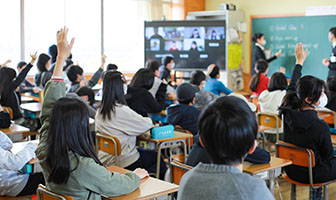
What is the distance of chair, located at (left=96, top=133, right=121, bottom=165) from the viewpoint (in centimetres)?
371

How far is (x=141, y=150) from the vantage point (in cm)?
412

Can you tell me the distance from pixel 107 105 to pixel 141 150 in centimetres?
59

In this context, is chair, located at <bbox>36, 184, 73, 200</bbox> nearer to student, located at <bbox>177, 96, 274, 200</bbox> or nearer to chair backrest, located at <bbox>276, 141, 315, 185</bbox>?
student, located at <bbox>177, 96, 274, 200</bbox>

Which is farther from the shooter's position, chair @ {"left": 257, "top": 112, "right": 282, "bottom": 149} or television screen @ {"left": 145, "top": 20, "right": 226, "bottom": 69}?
television screen @ {"left": 145, "top": 20, "right": 226, "bottom": 69}

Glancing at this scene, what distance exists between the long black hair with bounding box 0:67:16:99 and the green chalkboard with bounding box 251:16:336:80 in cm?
568

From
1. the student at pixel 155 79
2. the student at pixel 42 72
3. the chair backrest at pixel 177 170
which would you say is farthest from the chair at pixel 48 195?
the student at pixel 42 72

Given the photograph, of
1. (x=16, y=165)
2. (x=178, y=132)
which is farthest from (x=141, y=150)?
(x=16, y=165)

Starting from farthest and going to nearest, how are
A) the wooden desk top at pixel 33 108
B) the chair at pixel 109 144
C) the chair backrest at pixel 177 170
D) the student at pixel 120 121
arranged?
the wooden desk top at pixel 33 108 < the student at pixel 120 121 < the chair at pixel 109 144 < the chair backrest at pixel 177 170

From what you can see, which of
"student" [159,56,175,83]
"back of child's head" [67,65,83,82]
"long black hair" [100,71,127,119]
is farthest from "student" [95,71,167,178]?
"student" [159,56,175,83]

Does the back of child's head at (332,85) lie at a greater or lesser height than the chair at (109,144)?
greater

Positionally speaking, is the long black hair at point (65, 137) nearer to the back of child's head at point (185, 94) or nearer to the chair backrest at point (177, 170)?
the chair backrest at point (177, 170)

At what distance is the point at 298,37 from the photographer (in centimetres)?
871

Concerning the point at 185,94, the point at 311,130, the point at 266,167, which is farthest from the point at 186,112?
the point at 266,167

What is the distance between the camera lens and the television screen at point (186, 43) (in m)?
9.05
